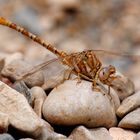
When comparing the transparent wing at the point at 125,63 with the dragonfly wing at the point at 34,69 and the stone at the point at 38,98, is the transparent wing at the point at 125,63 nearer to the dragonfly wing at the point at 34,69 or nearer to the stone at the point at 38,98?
the dragonfly wing at the point at 34,69

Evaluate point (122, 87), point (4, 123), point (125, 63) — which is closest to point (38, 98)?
point (4, 123)

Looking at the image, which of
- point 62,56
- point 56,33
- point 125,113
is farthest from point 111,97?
point 56,33

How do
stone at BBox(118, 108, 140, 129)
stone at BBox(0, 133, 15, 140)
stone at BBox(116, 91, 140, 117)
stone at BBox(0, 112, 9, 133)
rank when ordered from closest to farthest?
stone at BBox(0, 133, 15, 140) → stone at BBox(0, 112, 9, 133) → stone at BBox(118, 108, 140, 129) → stone at BBox(116, 91, 140, 117)

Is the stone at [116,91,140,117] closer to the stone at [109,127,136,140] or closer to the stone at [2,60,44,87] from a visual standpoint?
the stone at [109,127,136,140]

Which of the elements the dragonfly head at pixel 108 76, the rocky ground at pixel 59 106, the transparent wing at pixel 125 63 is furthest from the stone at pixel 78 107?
the transparent wing at pixel 125 63

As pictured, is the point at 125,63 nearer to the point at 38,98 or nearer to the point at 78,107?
the point at 38,98

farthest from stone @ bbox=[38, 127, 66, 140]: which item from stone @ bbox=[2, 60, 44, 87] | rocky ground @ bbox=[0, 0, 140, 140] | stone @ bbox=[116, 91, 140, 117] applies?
stone @ bbox=[2, 60, 44, 87]
